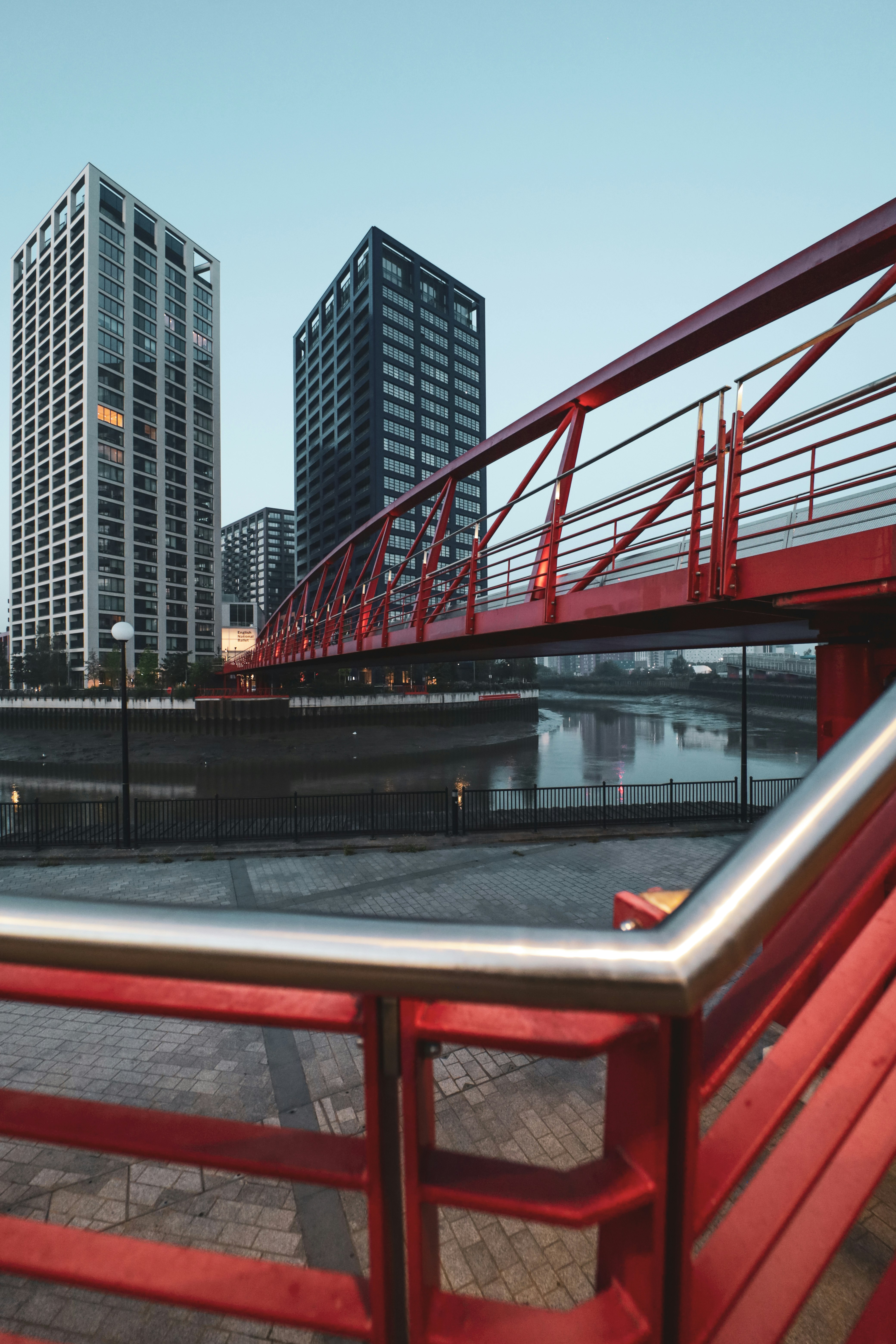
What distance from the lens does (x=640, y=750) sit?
42875mm

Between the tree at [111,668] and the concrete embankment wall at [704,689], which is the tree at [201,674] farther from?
the concrete embankment wall at [704,689]

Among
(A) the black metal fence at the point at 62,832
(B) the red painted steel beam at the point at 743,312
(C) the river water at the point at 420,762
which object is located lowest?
(C) the river water at the point at 420,762

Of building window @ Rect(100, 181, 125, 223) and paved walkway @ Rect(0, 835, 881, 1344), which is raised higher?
building window @ Rect(100, 181, 125, 223)

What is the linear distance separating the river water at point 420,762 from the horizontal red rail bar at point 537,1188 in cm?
2127

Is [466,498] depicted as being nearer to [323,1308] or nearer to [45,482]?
[45,482]

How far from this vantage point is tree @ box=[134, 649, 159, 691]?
5959 centimetres

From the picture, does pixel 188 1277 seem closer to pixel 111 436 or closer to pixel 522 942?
pixel 522 942

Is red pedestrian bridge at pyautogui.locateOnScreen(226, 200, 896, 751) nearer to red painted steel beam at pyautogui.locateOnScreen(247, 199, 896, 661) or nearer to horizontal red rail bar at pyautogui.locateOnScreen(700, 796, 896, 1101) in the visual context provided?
red painted steel beam at pyautogui.locateOnScreen(247, 199, 896, 661)

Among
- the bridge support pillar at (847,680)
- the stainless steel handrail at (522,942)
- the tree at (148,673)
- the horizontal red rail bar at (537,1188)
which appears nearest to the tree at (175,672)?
the tree at (148,673)

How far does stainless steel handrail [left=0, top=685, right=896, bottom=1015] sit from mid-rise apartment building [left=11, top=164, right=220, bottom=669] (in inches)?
3352

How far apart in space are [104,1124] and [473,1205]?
0.73 meters

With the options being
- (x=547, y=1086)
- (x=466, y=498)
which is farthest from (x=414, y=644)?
(x=466, y=498)

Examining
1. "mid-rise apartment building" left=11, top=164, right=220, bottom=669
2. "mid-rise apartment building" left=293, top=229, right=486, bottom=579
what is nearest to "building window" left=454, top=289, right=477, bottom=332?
"mid-rise apartment building" left=293, top=229, right=486, bottom=579

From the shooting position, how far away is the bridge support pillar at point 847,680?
16.3 ft
